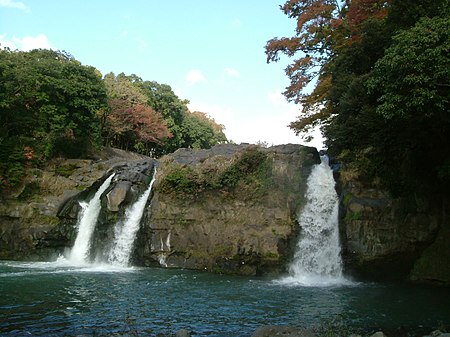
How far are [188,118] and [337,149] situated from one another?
38.4m

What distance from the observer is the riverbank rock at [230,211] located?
737 inches

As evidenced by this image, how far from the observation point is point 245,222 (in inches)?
779

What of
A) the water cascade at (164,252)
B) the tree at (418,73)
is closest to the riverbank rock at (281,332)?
the tree at (418,73)

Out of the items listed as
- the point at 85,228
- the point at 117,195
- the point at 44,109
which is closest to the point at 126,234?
the point at 117,195

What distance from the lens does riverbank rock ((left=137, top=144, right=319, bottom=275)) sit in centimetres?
1873

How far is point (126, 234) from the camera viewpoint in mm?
20906

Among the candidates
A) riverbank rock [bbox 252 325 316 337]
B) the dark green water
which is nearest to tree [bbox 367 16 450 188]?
the dark green water

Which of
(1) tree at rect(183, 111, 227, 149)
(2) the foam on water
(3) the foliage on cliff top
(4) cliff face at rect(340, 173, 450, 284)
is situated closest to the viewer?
(4) cliff face at rect(340, 173, 450, 284)

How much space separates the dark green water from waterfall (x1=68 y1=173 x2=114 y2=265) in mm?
3700

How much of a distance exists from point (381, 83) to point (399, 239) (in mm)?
7790

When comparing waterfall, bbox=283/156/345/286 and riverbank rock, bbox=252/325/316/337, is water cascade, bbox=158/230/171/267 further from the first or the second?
riverbank rock, bbox=252/325/316/337

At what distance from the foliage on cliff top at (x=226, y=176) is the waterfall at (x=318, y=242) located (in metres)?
2.60

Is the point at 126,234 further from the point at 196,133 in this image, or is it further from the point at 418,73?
the point at 196,133

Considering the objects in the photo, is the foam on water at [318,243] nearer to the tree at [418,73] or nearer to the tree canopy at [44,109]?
the tree at [418,73]
